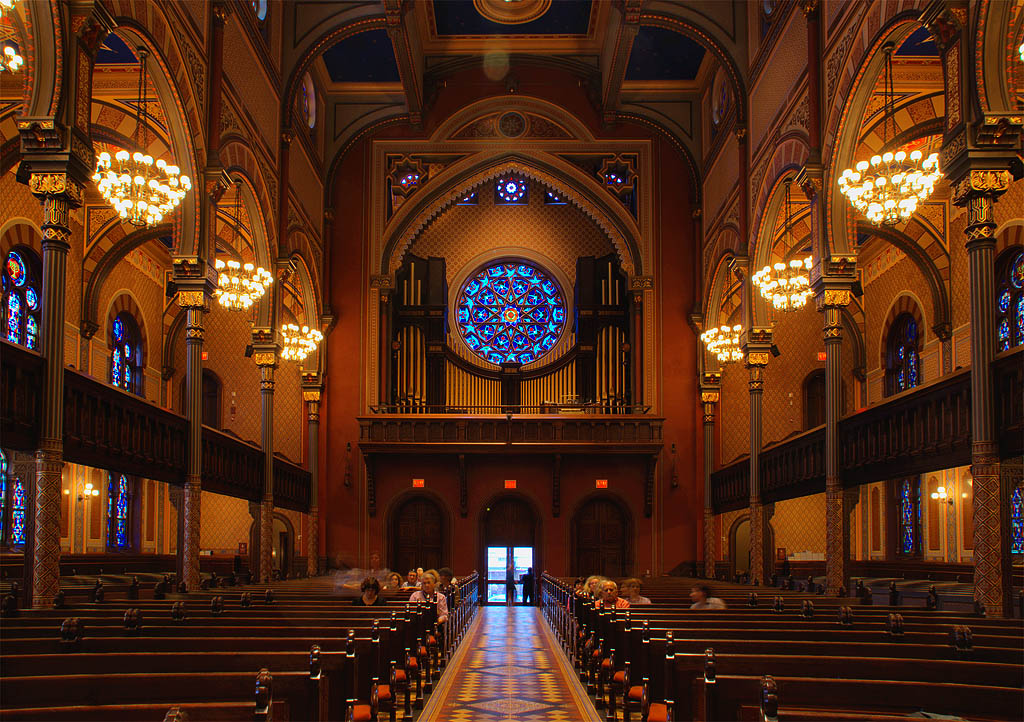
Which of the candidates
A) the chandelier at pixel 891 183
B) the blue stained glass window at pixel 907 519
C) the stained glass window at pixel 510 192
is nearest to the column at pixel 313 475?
the stained glass window at pixel 510 192

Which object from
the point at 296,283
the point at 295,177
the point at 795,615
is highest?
the point at 295,177

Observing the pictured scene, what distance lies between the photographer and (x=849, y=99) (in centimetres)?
1689

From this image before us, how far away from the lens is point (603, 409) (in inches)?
1214

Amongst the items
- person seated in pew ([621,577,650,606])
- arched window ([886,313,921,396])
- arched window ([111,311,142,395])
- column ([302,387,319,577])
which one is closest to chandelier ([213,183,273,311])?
person seated in pew ([621,577,650,606])

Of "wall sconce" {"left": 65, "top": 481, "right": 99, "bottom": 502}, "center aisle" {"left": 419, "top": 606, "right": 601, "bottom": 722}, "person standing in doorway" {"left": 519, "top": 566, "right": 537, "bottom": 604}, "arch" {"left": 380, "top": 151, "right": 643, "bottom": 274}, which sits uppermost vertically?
"arch" {"left": 380, "top": 151, "right": 643, "bottom": 274}

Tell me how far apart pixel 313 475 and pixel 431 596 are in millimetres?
15122

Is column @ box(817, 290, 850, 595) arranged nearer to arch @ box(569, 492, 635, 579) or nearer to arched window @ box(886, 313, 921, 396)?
arched window @ box(886, 313, 921, 396)

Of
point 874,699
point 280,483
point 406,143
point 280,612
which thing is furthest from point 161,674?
point 406,143

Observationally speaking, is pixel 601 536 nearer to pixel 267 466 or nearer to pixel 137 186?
pixel 267 466

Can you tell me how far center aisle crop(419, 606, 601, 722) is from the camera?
412 inches

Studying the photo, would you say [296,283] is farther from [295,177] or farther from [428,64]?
[428,64]

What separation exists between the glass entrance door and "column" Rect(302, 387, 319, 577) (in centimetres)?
524

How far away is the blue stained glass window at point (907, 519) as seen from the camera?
96.1 ft

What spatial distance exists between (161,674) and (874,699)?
458 cm
